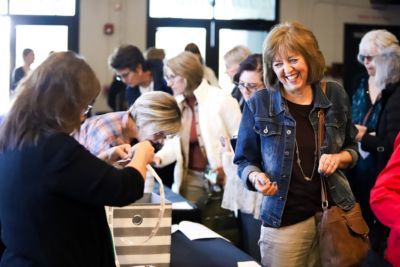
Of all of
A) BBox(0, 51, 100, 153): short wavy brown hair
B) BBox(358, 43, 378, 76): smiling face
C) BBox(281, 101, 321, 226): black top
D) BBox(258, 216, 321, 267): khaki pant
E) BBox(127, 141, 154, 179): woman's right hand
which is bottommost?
BBox(258, 216, 321, 267): khaki pant

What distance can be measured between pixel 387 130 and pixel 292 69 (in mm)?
1373

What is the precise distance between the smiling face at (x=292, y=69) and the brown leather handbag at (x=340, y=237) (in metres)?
0.40

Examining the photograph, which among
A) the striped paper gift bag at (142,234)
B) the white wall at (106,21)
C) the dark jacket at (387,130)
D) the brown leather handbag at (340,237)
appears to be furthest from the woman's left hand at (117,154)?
the white wall at (106,21)

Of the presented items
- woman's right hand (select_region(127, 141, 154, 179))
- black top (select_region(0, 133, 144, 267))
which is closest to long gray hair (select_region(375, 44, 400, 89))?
woman's right hand (select_region(127, 141, 154, 179))

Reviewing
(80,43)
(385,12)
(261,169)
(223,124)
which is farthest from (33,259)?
(385,12)

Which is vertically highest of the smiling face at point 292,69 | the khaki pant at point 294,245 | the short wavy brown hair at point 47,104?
the smiling face at point 292,69

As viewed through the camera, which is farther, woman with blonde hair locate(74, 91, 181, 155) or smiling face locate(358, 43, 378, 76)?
smiling face locate(358, 43, 378, 76)

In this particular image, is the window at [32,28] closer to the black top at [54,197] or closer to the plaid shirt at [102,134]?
the plaid shirt at [102,134]

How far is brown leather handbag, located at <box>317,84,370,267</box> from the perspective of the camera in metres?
1.85

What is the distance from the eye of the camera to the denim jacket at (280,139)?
6.37 ft

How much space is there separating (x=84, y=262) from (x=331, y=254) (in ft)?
2.65

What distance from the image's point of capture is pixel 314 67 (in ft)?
6.43

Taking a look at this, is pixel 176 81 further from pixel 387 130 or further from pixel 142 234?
pixel 142 234

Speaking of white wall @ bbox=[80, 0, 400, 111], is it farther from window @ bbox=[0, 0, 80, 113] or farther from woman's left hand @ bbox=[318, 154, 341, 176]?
woman's left hand @ bbox=[318, 154, 341, 176]
